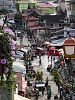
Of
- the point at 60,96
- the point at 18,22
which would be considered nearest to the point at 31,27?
the point at 18,22

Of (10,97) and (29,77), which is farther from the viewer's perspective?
(29,77)

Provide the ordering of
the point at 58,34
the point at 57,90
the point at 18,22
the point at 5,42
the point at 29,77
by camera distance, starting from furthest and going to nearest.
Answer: the point at 18,22, the point at 58,34, the point at 29,77, the point at 57,90, the point at 5,42

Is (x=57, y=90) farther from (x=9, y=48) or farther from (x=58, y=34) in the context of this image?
(x=58, y=34)

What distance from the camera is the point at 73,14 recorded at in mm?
54188

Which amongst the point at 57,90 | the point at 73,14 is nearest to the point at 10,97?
the point at 57,90

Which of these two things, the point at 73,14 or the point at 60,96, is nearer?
the point at 60,96

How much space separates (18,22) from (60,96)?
3907 centimetres

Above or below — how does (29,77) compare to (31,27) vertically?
above

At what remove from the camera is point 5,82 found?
8539mm

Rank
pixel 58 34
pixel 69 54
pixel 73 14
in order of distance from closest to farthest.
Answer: pixel 69 54 → pixel 58 34 → pixel 73 14

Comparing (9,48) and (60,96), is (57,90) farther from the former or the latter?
(9,48)

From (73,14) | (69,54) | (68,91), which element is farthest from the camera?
(73,14)

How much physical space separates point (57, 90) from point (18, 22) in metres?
36.8

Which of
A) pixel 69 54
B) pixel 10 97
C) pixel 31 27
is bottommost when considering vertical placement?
pixel 31 27
